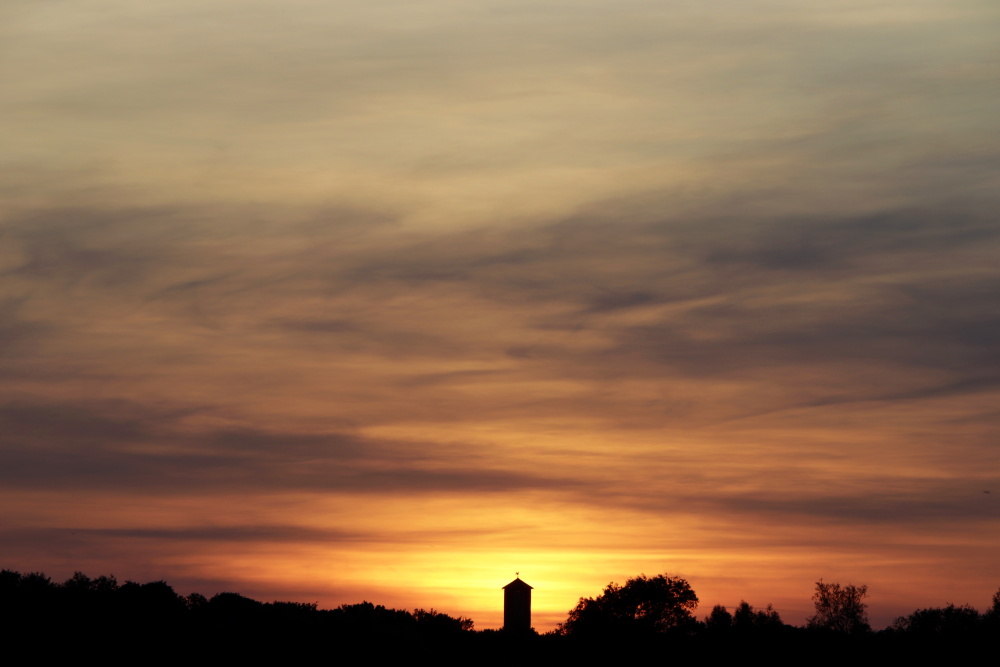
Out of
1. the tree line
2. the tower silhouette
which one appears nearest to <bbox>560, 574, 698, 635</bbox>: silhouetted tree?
the tower silhouette

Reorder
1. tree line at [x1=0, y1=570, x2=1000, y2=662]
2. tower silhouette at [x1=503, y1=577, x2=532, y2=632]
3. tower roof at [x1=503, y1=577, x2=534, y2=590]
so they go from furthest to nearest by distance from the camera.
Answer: tower roof at [x1=503, y1=577, x2=534, y2=590] < tower silhouette at [x1=503, y1=577, x2=532, y2=632] < tree line at [x1=0, y1=570, x2=1000, y2=662]

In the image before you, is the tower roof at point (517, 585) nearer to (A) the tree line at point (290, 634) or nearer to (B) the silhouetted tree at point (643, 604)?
(B) the silhouetted tree at point (643, 604)

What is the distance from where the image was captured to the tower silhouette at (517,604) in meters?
155

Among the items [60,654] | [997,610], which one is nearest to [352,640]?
[60,654]

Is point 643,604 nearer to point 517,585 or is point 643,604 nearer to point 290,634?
point 517,585

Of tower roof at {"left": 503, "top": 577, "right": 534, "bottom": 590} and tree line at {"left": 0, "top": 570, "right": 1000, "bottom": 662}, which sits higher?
tower roof at {"left": 503, "top": 577, "right": 534, "bottom": 590}

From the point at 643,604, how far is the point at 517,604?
18.8 m

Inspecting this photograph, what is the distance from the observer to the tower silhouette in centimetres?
15500

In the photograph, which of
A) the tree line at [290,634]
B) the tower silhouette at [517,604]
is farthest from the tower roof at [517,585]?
the tree line at [290,634]

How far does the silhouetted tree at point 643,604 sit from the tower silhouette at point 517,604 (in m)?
7.20

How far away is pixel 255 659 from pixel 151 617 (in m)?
10.8

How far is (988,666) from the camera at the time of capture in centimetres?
8850

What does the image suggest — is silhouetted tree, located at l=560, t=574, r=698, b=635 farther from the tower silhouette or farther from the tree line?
the tree line

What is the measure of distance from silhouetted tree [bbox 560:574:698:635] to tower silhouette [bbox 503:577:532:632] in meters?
7.20
